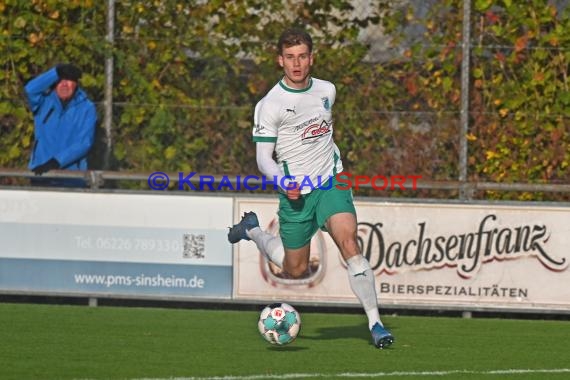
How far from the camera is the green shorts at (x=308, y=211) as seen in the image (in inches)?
349

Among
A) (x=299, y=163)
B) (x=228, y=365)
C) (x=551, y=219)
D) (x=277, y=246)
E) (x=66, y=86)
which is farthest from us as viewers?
(x=66, y=86)

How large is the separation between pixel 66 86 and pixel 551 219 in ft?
15.4

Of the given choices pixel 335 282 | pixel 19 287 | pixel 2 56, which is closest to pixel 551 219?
pixel 335 282

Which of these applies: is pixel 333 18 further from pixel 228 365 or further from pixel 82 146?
pixel 228 365

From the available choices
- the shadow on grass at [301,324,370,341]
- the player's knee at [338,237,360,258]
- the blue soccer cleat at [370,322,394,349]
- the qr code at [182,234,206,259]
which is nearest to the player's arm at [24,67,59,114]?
the qr code at [182,234,206,259]

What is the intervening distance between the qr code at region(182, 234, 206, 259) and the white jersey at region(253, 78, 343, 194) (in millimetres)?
2693

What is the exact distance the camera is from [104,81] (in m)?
12.8

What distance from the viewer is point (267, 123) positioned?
877 centimetres

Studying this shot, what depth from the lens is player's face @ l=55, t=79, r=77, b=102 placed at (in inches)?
484

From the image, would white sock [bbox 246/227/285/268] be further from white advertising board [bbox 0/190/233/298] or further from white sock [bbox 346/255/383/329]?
white advertising board [bbox 0/190/233/298]

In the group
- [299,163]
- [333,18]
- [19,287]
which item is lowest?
[19,287]

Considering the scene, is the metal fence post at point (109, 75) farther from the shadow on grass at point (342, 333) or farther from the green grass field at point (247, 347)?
the shadow on grass at point (342, 333)

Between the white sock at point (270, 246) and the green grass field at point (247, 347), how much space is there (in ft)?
1.96

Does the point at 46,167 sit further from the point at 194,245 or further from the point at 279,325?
the point at 279,325
